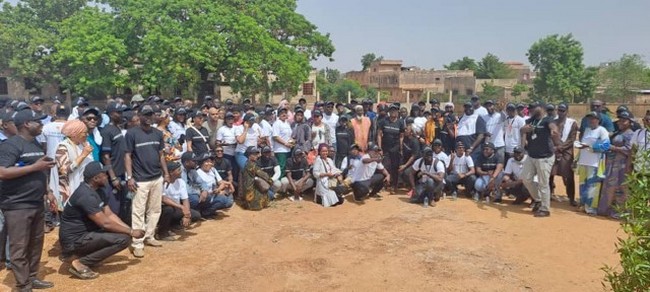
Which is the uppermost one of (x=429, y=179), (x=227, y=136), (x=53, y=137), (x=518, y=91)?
(x=518, y=91)

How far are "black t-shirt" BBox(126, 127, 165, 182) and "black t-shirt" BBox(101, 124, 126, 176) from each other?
26 cm

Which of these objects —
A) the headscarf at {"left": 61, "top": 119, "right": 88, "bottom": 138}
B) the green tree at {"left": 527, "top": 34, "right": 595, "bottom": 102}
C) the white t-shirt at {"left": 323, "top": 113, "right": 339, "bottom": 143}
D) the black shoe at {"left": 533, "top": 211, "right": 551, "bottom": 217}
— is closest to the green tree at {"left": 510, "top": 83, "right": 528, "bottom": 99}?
the green tree at {"left": 527, "top": 34, "right": 595, "bottom": 102}

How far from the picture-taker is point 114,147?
19.8 feet

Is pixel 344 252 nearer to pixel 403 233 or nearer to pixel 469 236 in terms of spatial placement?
pixel 403 233

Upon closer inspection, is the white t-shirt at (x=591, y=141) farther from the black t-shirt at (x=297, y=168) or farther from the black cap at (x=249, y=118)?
the black cap at (x=249, y=118)

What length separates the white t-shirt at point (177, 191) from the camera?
6.62 m

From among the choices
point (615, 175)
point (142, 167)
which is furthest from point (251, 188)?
point (615, 175)

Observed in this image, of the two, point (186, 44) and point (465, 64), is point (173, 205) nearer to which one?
point (186, 44)

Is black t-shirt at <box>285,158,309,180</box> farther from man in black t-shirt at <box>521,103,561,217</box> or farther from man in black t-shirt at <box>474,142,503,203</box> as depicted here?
man in black t-shirt at <box>521,103,561,217</box>

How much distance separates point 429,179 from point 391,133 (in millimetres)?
1274

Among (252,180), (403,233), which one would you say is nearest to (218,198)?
(252,180)

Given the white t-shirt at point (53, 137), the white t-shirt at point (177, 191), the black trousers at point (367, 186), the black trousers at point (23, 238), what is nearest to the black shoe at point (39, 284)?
the black trousers at point (23, 238)

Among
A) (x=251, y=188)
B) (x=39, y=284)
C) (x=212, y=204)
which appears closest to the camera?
(x=39, y=284)

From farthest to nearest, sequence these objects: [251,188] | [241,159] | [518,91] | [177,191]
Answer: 1. [518,91]
2. [241,159]
3. [251,188]
4. [177,191]
